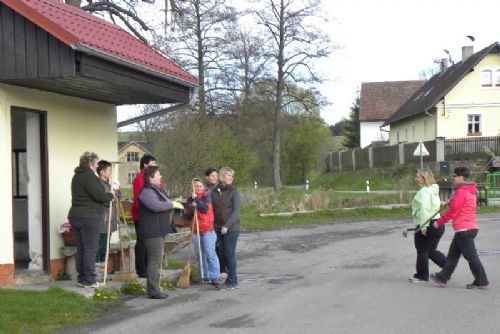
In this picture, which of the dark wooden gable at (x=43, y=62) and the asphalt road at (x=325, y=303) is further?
the dark wooden gable at (x=43, y=62)

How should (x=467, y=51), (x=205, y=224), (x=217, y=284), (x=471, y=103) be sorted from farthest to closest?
(x=467, y=51) → (x=471, y=103) → (x=205, y=224) → (x=217, y=284)

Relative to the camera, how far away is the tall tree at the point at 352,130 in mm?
76625

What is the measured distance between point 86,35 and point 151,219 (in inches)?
99.3

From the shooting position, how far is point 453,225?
9461mm

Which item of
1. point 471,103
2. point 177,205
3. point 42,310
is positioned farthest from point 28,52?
point 471,103

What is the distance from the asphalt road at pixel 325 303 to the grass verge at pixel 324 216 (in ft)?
23.4

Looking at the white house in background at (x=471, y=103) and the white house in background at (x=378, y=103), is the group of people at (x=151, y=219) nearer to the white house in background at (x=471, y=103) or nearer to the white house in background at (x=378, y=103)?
the white house in background at (x=471, y=103)

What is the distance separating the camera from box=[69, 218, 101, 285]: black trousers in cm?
870

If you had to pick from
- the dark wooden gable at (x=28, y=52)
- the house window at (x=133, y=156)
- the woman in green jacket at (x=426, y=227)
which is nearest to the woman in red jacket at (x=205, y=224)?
the dark wooden gable at (x=28, y=52)

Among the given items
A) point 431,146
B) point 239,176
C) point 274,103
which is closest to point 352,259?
point 239,176

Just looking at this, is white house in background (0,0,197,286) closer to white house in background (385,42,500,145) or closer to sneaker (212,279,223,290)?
sneaker (212,279,223,290)

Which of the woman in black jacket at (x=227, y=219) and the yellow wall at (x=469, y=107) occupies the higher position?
the yellow wall at (x=469, y=107)

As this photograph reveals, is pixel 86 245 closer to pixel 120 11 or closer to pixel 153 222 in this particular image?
pixel 153 222

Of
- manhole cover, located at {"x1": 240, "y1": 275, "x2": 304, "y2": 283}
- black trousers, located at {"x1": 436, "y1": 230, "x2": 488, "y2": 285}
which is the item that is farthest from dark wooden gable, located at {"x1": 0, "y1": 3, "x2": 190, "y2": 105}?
black trousers, located at {"x1": 436, "y1": 230, "x2": 488, "y2": 285}
